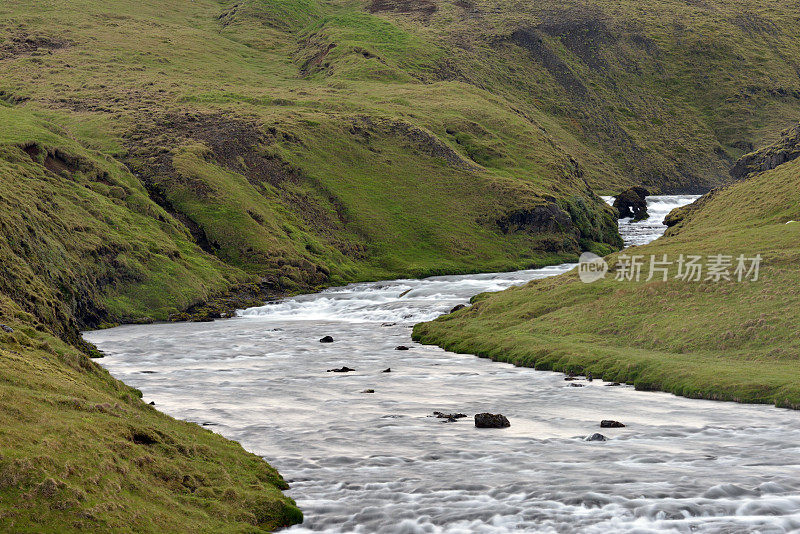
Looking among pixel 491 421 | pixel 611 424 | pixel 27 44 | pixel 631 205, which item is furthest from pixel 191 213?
pixel 27 44

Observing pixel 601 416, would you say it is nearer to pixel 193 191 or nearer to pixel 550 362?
pixel 550 362

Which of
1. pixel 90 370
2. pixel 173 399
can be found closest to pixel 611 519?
pixel 90 370

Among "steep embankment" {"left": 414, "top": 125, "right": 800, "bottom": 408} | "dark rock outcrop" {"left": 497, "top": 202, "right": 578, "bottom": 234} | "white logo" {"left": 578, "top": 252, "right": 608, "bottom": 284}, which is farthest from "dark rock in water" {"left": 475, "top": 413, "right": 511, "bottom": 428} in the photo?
"dark rock outcrop" {"left": 497, "top": 202, "right": 578, "bottom": 234}

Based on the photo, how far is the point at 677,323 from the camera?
4700 cm

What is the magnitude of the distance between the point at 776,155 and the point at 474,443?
215 feet

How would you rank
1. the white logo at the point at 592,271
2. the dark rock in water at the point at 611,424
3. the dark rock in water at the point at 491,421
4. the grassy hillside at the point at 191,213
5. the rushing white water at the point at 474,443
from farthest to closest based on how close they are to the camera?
the white logo at the point at 592,271, the dark rock in water at the point at 491,421, the dark rock in water at the point at 611,424, the rushing white water at the point at 474,443, the grassy hillside at the point at 191,213

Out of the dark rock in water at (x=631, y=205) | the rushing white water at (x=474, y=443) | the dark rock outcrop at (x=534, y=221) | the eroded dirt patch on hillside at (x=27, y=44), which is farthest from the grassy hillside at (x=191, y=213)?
the dark rock in water at (x=631, y=205)

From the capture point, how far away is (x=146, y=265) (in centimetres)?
8594

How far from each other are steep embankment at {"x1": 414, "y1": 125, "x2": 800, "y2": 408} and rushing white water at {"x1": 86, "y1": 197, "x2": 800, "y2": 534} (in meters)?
1.69

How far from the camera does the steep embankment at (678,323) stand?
129 ft

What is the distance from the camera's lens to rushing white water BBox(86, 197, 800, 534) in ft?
69.9

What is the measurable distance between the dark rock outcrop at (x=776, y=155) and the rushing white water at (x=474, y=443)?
46545 millimetres

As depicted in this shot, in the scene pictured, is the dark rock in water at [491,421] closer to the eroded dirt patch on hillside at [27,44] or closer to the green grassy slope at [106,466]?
the green grassy slope at [106,466]

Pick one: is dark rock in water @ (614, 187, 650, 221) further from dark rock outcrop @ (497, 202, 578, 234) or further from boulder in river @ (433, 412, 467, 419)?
boulder in river @ (433, 412, 467, 419)
